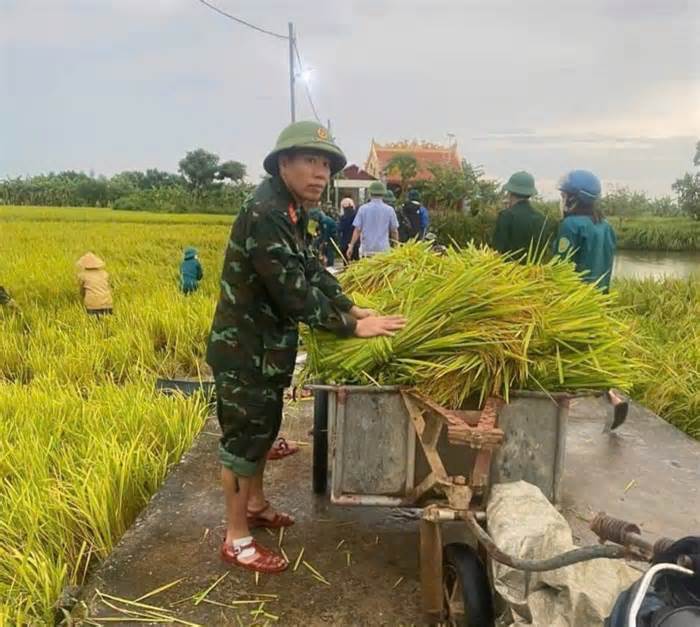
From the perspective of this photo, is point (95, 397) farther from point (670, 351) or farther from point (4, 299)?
point (670, 351)

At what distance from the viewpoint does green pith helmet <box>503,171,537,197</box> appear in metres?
4.75

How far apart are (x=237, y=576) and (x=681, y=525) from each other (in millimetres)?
2014

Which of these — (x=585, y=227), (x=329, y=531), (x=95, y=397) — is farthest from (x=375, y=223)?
(x=329, y=531)

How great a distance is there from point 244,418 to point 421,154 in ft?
145

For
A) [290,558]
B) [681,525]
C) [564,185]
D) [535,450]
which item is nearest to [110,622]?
[290,558]

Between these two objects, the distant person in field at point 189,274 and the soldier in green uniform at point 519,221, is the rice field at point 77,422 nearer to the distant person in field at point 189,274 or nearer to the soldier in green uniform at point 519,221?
the distant person in field at point 189,274

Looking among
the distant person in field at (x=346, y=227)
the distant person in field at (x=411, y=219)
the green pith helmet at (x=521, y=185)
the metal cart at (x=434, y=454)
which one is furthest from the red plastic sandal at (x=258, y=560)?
the distant person in field at (x=346, y=227)

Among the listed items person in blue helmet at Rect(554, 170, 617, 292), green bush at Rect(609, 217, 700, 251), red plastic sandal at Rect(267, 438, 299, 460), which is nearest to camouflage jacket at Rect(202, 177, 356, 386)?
red plastic sandal at Rect(267, 438, 299, 460)

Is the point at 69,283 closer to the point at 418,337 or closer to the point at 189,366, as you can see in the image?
the point at 189,366

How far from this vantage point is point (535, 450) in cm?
241

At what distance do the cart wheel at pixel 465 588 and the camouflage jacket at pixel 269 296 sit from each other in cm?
86

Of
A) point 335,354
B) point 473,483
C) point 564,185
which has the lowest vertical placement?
point 473,483

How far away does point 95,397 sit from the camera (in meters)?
4.43

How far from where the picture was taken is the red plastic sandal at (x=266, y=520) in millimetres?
3000
